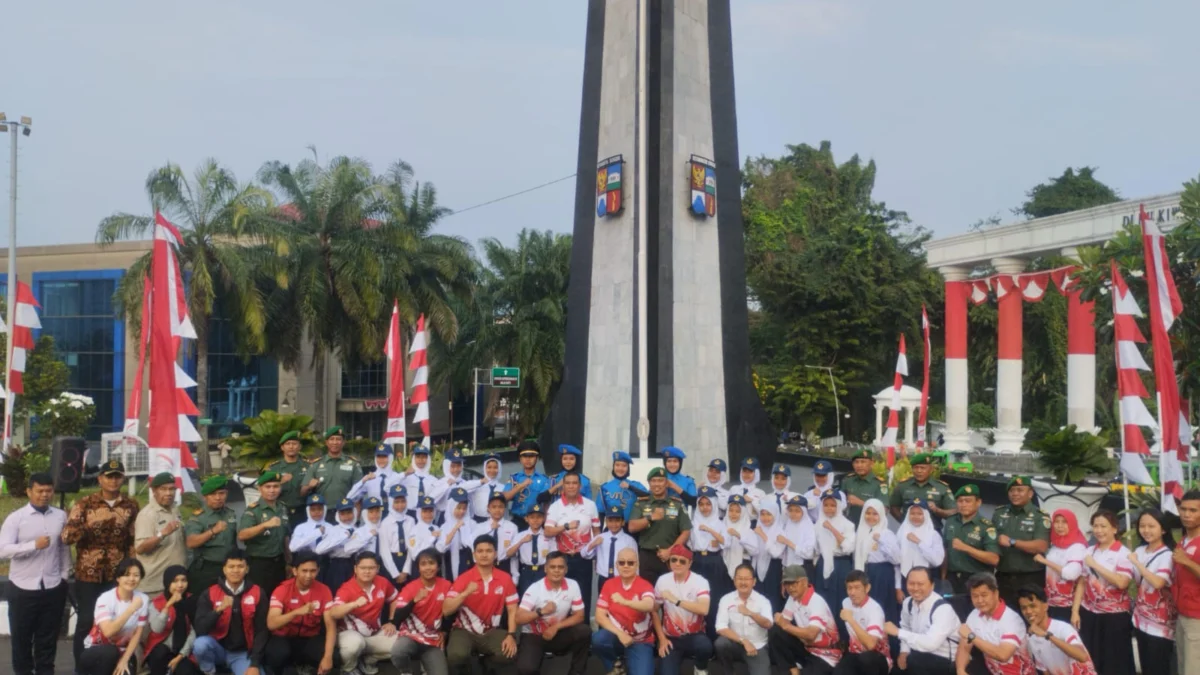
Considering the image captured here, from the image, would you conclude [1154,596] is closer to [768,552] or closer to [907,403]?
[768,552]

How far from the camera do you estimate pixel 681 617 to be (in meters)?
7.86

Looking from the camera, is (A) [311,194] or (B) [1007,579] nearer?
(B) [1007,579]

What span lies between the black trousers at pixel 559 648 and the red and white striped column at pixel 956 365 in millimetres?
23441

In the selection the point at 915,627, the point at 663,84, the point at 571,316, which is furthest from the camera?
the point at 571,316

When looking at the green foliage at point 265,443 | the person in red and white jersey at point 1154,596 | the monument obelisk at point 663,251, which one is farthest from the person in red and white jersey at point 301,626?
the monument obelisk at point 663,251

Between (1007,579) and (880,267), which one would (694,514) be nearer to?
(1007,579)

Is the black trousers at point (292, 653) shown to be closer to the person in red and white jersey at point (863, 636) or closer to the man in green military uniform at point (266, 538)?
the man in green military uniform at point (266, 538)

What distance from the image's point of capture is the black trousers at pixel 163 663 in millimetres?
7375

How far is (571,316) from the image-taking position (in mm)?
19453

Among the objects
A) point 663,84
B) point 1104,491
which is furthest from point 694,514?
point 663,84

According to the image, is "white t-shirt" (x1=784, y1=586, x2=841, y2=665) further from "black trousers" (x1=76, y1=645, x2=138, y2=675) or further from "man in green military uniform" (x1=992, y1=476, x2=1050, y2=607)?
"black trousers" (x1=76, y1=645, x2=138, y2=675)

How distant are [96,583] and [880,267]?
115 feet

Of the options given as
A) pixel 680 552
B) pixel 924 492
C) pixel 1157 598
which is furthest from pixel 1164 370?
pixel 680 552

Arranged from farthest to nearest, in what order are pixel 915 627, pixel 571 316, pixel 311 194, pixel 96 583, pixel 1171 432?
pixel 311 194
pixel 571 316
pixel 1171 432
pixel 96 583
pixel 915 627
